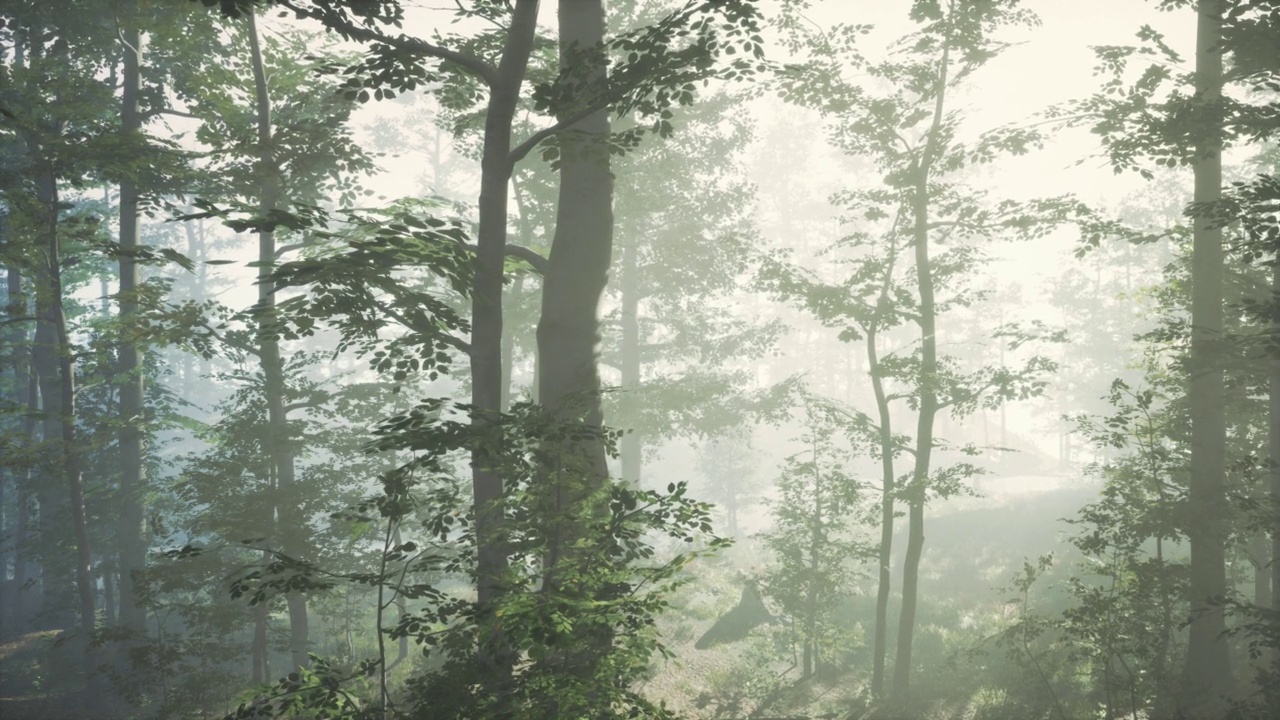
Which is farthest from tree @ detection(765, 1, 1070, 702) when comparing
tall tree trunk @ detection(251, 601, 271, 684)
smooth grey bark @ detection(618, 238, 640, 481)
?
tall tree trunk @ detection(251, 601, 271, 684)

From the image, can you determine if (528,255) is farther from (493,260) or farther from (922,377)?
(922,377)

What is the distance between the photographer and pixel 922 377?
11.3 meters

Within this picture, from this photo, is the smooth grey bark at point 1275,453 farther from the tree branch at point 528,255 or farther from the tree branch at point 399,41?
the tree branch at point 399,41

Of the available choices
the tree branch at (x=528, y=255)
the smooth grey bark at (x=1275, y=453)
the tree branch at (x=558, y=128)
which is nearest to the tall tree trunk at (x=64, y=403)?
the tree branch at (x=528, y=255)

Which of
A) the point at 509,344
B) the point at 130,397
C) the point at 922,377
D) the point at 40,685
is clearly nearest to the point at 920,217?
the point at 922,377

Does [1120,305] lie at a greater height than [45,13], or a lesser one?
lesser

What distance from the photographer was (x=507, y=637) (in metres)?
3.19

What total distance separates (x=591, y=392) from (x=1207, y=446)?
8.80 metres

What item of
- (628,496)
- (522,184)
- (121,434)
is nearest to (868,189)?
(522,184)

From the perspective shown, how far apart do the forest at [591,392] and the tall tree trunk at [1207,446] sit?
5 cm

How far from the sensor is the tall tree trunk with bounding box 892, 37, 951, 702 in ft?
36.7

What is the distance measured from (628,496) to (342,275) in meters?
2.24

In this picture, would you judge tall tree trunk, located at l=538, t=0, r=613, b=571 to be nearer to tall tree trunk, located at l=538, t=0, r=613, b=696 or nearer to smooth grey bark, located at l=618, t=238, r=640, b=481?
tall tree trunk, located at l=538, t=0, r=613, b=696

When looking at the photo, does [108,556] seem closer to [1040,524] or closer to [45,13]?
[45,13]
